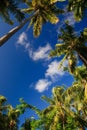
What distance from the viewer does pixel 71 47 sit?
37.2 meters

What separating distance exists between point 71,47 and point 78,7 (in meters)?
5.38

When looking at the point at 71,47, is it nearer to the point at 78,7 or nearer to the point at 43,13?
the point at 78,7

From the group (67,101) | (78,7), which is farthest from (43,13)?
(67,101)

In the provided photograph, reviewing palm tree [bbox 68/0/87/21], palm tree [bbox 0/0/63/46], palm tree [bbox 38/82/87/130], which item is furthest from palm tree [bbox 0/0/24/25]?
palm tree [bbox 38/82/87/130]

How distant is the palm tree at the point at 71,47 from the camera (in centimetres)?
3706

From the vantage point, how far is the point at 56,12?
98.0 ft

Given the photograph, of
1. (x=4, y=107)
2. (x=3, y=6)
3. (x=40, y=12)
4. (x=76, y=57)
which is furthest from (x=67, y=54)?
(x=3, y=6)

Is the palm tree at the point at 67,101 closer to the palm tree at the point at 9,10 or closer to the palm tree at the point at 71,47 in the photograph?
the palm tree at the point at 71,47

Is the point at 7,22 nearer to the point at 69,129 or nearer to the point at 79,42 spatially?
the point at 69,129

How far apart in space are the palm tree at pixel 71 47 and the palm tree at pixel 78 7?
6.64ft

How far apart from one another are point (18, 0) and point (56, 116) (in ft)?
61.6

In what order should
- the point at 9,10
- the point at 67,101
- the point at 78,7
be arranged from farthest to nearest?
the point at 67,101
the point at 78,7
the point at 9,10

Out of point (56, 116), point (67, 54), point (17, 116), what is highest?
point (67, 54)

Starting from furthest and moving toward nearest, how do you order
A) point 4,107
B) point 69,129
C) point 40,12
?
1. point 4,107
2. point 40,12
3. point 69,129
